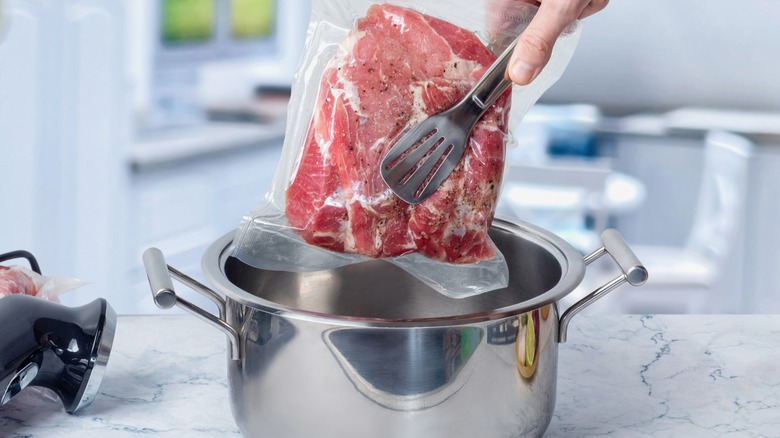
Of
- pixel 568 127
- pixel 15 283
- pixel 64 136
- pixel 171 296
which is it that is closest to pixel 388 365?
pixel 171 296

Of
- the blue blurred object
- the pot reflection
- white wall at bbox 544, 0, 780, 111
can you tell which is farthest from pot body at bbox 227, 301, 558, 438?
white wall at bbox 544, 0, 780, 111

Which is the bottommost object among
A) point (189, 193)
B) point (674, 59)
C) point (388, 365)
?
point (189, 193)

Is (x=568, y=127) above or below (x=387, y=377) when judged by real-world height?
above

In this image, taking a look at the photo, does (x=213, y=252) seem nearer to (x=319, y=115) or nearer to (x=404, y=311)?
(x=319, y=115)

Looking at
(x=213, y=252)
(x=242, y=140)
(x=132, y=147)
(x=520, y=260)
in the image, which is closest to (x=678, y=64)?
(x=242, y=140)

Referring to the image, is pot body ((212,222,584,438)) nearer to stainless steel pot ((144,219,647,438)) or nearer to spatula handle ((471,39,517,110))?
stainless steel pot ((144,219,647,438))

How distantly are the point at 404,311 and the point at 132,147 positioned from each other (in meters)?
2.28

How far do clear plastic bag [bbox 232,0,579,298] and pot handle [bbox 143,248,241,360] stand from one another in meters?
0.08

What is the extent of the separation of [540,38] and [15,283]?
60 cm

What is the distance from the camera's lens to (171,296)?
2.44ft

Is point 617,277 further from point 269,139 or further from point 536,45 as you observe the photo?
point 269,139

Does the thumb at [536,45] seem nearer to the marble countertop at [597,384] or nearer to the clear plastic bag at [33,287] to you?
the marble countertop at [597,384]

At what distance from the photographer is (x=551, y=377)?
0.82 m

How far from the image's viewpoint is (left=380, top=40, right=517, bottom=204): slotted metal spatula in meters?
0.85
